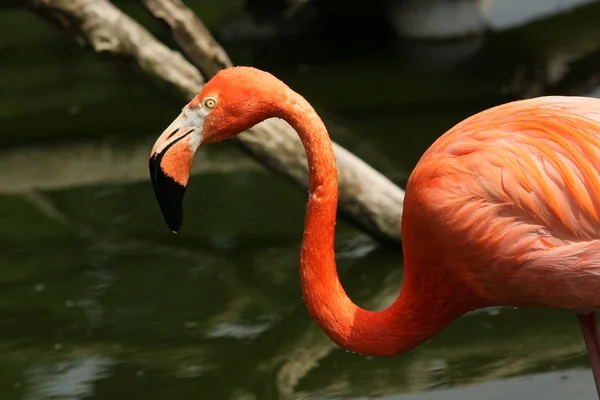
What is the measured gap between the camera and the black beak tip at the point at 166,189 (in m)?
2.95

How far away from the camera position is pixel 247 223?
18.1 feet

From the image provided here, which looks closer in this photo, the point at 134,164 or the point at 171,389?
the point at 171,389

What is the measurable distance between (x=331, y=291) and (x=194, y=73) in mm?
2051

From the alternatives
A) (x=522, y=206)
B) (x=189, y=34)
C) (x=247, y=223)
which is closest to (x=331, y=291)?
(x=522, y=206)

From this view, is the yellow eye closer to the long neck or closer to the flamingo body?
the long neck

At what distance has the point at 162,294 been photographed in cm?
481

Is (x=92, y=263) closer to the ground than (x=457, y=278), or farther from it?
farther from it

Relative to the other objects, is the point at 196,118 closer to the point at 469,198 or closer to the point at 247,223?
the point at 469,198

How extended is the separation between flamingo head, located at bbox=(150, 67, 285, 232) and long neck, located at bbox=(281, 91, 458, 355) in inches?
3.4

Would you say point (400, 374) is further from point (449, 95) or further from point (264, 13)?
point (264, 13)

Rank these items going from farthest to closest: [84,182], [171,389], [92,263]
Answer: [84,182], [92,263], [171,389]

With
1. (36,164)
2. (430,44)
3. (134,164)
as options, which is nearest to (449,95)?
(430,44)

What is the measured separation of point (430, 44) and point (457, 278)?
5.70 metres

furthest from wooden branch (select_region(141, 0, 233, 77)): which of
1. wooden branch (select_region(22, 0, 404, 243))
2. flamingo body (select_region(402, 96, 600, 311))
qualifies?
flamingo body (select_region(402, 96, 600, 311))
